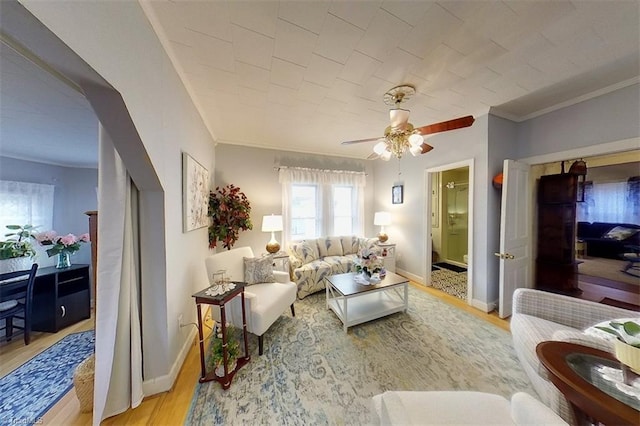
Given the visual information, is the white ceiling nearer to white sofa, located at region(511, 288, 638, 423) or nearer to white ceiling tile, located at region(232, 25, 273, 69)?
white ceiling tile, located at region(232, 25, 273, 69)

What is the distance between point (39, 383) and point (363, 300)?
3.03 m

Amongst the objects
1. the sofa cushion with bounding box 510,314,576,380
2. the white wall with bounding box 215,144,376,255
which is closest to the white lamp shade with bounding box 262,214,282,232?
the white wall with bounding box 215,144,376,255

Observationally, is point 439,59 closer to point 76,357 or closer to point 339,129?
point 339,129

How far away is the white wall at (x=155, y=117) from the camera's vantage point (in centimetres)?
84

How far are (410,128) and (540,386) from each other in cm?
215

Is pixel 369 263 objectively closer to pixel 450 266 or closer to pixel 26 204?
pixel 450 266

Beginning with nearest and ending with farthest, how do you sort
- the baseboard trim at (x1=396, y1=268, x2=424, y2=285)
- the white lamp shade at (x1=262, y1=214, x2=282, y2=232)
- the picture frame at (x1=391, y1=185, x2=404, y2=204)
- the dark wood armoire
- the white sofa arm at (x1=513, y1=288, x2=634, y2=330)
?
the white sofa arm at (x1=513, y1=288, x2=634, y2=330)
the dark wood armoire
the white lamp shade at (x1=262, y1=214, x2=282, y2=232)
the baseboard trim at (x1=396, y1=268, x2=424, y2=285)
the picture frame at (x1=391, y1=185, x2=404, y2=204)

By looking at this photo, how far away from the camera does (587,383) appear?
0.95 meters

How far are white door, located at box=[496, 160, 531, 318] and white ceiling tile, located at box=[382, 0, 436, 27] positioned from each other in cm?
202

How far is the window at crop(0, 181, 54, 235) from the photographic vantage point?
2.53 meters

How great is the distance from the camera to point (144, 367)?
61.1 inches

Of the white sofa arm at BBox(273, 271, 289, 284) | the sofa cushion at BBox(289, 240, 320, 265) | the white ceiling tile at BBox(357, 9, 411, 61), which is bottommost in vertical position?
the white sofa arm at BBox(273, 271, 289, 284)

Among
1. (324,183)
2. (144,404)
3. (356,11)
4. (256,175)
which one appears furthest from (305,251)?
(356,11)

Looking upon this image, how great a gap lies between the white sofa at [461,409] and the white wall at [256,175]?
3.18 meters
